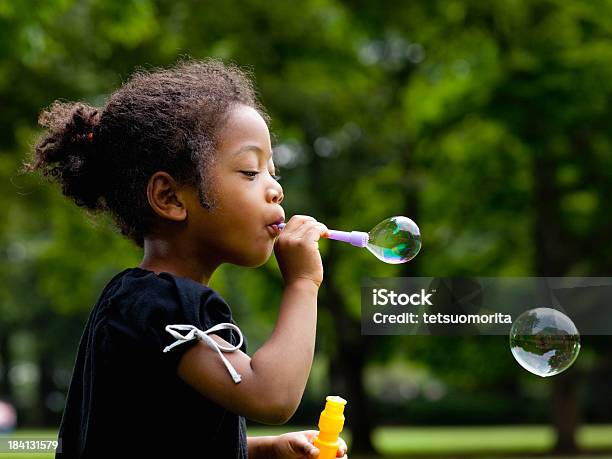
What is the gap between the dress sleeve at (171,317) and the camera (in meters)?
1.68

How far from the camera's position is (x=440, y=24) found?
1428cm

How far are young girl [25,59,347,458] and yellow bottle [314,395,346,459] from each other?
27mm

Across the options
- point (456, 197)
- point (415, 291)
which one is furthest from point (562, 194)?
point (415, 291)

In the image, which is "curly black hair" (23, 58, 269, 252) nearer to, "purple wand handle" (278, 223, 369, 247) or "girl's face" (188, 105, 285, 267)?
"girl's face" (188, 105, 285, 267)

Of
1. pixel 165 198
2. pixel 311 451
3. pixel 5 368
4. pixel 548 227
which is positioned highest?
pixel 5 368

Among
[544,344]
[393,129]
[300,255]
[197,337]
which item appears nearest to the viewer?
[197,337]

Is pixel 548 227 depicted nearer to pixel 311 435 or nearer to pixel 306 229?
pixel 311 435

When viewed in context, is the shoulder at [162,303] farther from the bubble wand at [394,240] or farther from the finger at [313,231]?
the bubble wand at [394,240]

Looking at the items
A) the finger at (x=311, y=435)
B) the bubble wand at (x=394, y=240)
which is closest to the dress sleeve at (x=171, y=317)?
the finger at (x=311, y=435)

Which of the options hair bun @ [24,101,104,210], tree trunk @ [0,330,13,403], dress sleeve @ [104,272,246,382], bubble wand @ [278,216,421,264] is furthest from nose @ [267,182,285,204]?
tree trunk @ [0,330,13,403]

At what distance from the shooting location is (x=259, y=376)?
168 cm

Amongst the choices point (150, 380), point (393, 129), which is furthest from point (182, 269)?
point (393, 129)

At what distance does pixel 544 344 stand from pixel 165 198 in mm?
1921

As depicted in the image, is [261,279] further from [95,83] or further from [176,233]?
[176,233]
